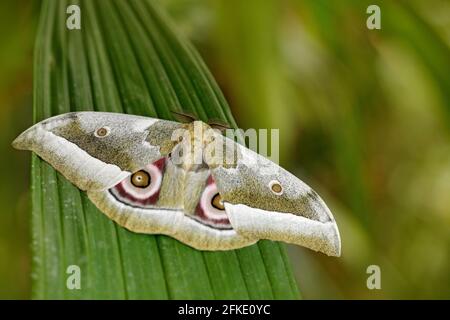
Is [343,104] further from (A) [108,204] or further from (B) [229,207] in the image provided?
(A) [108,204]

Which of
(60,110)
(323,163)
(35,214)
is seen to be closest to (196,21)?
(323,163)

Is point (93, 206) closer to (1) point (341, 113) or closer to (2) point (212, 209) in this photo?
(2) point (212, 209)

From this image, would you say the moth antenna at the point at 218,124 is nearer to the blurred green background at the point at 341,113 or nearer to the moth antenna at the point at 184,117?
the moth antenna at the point at 184,117

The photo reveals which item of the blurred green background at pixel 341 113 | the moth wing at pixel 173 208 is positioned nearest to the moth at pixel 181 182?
the moth wing at pixel 173 208

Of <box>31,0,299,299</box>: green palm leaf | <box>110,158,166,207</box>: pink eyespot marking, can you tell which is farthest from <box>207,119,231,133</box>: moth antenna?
<box>110,158,166,207</box>: pink eyespot marking

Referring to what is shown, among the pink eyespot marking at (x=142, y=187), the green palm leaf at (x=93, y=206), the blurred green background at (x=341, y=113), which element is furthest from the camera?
the blurred green background at (x=341, y=113)

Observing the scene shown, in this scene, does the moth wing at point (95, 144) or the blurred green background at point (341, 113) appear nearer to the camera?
the moth wing at point (95, 144)

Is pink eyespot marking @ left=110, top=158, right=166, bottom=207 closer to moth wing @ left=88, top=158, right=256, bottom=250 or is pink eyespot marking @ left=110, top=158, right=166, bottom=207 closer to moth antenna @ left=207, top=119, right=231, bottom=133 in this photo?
moth wing @ left=88, top=158, right=256, bottom=250
